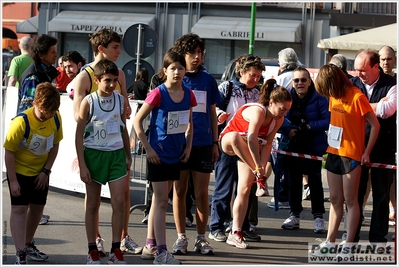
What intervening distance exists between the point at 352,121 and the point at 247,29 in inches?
1013

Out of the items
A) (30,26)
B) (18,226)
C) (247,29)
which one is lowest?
(18,226)

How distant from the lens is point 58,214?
9148 millimetres

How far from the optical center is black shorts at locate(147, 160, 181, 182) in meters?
6.88

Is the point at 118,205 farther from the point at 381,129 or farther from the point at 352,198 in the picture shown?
the point at 381,129

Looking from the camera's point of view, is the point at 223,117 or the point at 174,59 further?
the point at 223,117

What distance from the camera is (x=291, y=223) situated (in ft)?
Answer: 29.1

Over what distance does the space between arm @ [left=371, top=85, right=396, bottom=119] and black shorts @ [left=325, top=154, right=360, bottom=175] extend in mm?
543

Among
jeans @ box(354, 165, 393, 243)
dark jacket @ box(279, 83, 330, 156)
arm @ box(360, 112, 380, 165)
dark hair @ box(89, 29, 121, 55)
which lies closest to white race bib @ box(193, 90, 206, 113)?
dark hair @ box(89, 29, 121, 55)

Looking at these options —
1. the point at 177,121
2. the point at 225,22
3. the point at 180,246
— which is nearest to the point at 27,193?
the point at 177,121

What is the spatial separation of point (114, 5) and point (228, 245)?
28.6 m

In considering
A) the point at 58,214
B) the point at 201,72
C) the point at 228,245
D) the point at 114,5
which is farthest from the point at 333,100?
the point at 114,5

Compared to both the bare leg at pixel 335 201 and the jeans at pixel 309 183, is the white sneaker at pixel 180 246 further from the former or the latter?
the jeans at pixel 309 183

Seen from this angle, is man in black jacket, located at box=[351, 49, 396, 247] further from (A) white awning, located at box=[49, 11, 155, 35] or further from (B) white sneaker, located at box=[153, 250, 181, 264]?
(A) white awning, located at box=[49, 11, 155, 35]

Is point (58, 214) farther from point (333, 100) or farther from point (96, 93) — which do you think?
point (333, 100)
